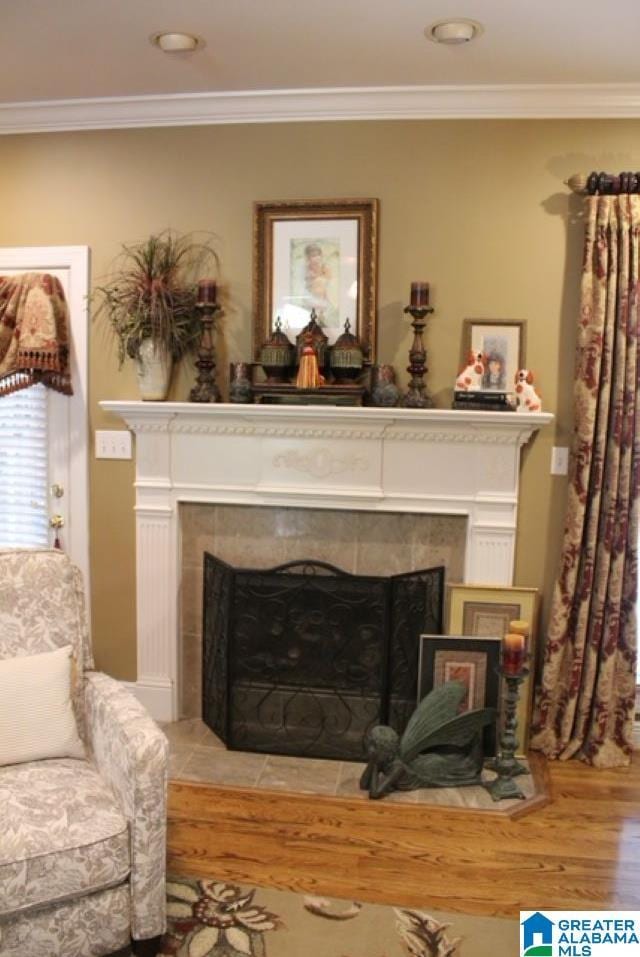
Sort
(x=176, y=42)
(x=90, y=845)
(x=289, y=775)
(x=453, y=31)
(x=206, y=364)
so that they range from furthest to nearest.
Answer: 1. (x=206, y=364)
2. (x=289, y=775)
3. (x=176, y=42)
4. (x=453, y=31)
5. (x=90, y=845)

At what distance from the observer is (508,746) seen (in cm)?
285

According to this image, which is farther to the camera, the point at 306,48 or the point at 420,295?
the point at 420,295

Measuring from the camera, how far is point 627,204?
2.88 meters

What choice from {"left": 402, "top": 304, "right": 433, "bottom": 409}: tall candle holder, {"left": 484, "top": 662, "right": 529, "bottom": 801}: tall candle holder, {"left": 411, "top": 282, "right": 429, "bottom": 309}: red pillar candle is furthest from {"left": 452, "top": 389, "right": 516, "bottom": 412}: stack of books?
{"left": 484, "top": 662, "right": 529, "bottom": 801}: tall candle holder

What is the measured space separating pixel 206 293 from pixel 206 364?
0.96 feet

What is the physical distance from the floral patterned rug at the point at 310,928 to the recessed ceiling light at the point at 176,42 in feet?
9.09

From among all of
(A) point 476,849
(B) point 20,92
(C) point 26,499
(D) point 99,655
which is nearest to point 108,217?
(B) point 20,92

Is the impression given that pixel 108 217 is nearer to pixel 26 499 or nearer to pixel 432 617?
pixel 26 499

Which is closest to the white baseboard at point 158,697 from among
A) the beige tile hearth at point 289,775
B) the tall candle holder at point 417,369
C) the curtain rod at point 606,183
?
the beige tile hearth at point 289,775

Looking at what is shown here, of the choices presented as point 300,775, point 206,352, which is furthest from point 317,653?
point 206,352

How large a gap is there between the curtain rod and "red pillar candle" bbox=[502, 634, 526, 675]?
1746 mm

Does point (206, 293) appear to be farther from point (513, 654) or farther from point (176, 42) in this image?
point (513, 654)

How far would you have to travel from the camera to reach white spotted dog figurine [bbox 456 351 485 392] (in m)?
3.03

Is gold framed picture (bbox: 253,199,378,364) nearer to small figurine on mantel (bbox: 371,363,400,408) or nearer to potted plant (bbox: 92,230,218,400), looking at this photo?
small figurine on mantel (bbox: 371,363,400,408)
